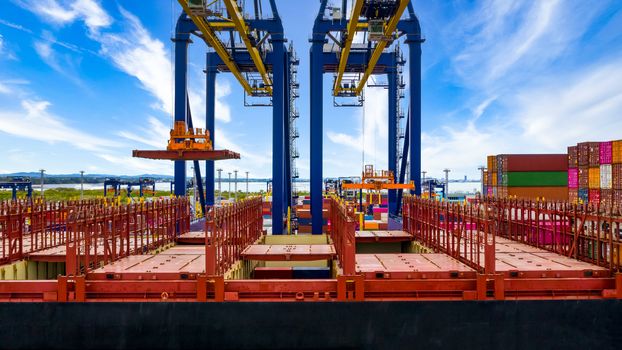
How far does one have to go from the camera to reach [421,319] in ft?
35.4

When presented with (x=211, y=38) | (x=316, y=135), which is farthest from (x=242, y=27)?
(x=316, y=135)

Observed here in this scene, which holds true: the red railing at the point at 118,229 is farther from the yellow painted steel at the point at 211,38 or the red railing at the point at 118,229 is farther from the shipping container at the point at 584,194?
the shipping container at the point at 584,194

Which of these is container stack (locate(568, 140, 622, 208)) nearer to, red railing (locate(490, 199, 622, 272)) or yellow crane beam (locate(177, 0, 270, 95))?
red railing (locate(490, 199, 622, 272))

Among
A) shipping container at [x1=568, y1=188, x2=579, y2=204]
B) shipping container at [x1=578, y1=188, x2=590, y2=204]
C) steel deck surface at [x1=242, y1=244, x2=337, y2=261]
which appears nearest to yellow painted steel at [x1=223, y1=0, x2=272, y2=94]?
steel deck surface at [x1=242, y1=244, x2=337, y2=261]

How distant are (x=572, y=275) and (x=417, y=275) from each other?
5123 millimetres

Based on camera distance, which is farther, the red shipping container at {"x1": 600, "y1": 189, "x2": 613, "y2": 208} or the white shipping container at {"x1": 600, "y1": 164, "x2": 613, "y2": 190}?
the white shipping container at {"x1": 600, "y1": 164, "x2": 613, "y2": 190}

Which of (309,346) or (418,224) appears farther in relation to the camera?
(418,224)

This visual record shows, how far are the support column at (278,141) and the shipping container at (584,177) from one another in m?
26.2

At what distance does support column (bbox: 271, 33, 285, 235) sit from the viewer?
24438mm

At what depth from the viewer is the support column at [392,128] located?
118 feet

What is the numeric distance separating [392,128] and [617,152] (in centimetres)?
1825

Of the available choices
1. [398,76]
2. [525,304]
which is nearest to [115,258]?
[525,304]

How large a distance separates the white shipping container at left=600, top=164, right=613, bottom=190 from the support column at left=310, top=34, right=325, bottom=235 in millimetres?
22821

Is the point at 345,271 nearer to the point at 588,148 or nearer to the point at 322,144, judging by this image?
the point at 322,144
